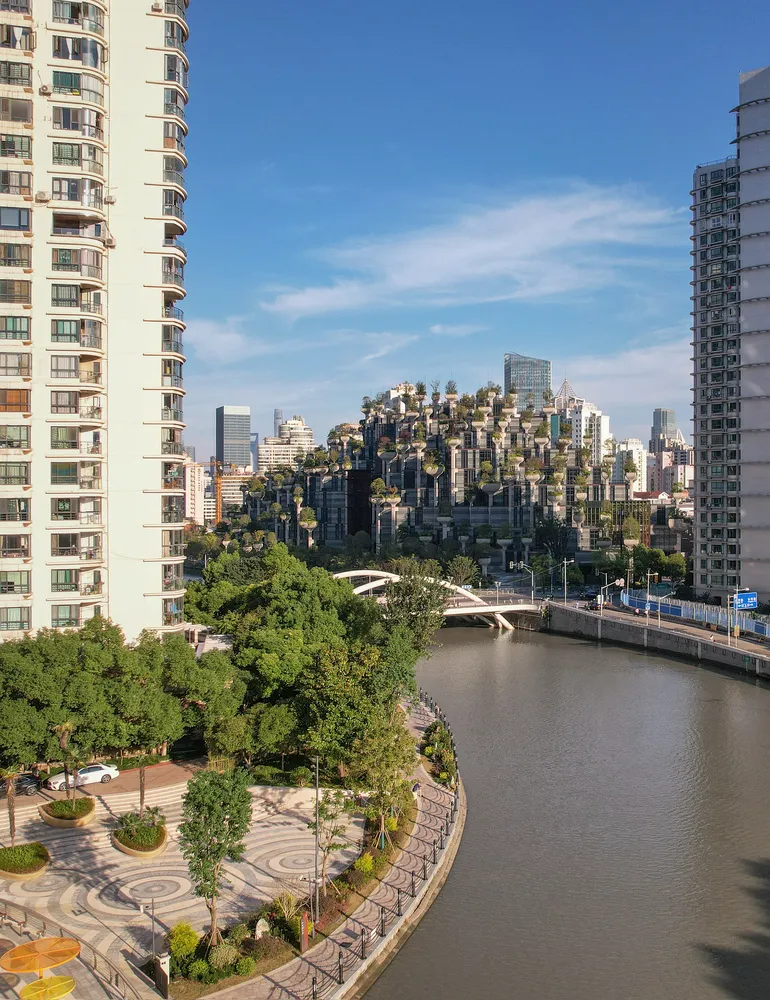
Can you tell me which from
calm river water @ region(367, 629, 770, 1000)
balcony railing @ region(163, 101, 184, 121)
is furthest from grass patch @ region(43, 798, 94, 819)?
balcony railing @ region(163, 101, 184, 121)

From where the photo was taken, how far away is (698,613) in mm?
69500

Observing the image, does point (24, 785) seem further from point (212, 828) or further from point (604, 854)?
point (604, 854)

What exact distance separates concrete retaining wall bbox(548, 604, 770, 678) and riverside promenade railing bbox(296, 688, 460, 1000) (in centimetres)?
3210

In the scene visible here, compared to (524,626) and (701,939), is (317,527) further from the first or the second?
(701,939)

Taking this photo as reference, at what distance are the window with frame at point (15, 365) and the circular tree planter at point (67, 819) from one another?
14090 mm

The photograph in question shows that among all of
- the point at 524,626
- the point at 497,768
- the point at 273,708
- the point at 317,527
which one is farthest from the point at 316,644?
the point at 317,527

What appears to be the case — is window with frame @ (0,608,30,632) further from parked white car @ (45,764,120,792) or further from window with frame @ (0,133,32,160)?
window with frame @ (0,133,32,160)

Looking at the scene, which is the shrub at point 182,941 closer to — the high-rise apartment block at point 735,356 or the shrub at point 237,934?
the shrub at point 237,934

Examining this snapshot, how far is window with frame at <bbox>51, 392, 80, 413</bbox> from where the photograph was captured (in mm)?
31312

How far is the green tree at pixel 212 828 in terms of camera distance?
20672 mm

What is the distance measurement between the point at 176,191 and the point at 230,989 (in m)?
27.1

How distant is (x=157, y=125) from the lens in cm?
3425

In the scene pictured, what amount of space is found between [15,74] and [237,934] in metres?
28.2

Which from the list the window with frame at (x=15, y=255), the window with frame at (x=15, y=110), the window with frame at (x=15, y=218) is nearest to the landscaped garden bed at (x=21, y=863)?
the window with frame at (x=15, y=255)
